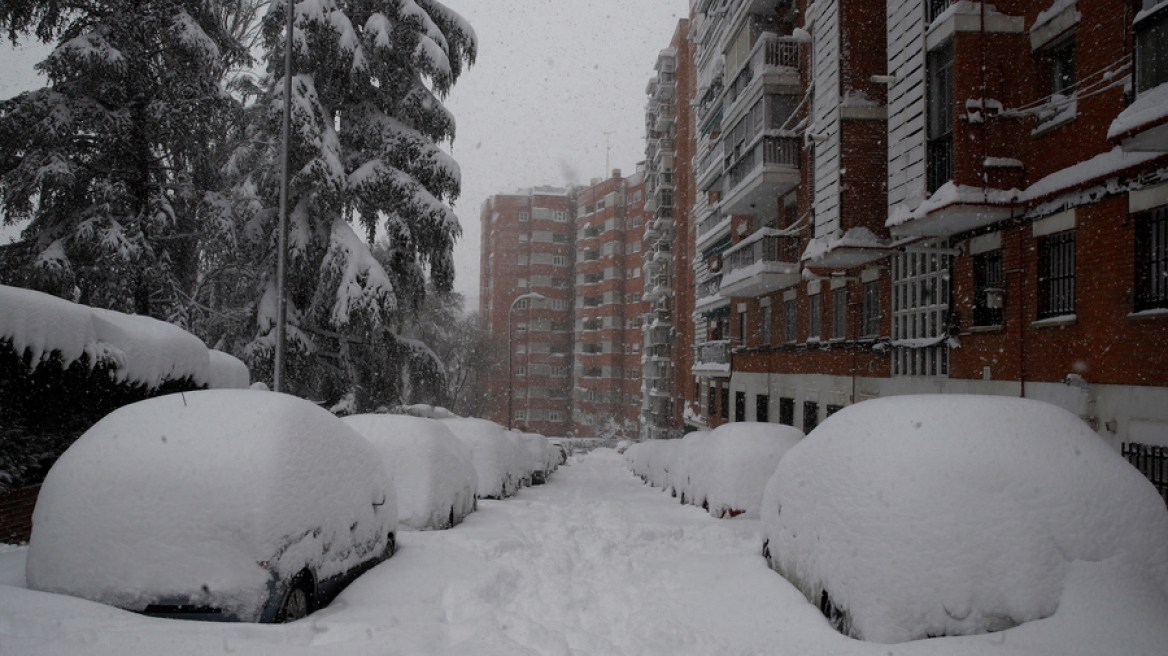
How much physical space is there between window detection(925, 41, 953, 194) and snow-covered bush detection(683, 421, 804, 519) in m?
5.26

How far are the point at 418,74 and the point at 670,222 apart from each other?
3627 centimetres

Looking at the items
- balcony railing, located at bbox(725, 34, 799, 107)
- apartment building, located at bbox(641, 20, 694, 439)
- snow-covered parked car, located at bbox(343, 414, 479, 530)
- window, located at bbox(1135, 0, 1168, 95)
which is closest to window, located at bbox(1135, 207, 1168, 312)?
window, located at bbox(1135, 0, 1168, 95)

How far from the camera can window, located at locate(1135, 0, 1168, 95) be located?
322 inches

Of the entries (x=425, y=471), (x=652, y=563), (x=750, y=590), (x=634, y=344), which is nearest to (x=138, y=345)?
(x=425, y=471)

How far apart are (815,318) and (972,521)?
59.0ft

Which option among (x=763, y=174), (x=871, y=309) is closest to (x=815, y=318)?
(x=871, y=309)

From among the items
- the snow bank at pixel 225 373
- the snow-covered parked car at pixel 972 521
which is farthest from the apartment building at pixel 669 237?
Answer: the snow-covered parked car at pixel 972 521

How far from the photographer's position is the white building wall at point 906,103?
545 inches

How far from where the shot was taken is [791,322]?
24.3 m

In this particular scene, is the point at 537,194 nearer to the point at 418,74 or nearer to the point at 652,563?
the point at 418,74

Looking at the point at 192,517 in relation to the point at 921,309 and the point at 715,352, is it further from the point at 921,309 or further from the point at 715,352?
the point at 715,352

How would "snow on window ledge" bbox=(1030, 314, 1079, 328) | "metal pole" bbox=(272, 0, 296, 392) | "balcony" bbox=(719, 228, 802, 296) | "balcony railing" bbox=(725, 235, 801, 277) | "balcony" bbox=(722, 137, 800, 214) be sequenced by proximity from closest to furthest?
"snow on window ledge" bbox=(1030, 314, 1079, 328) → "metal pole" bbox=(272, 0, 296, 392) → "balcony" bbox=(722, 137, 800, 214) → "balcony" bbox=(719, 228, 802, 296) → "balcony railing" bbox=(725, 235, 801, 277)

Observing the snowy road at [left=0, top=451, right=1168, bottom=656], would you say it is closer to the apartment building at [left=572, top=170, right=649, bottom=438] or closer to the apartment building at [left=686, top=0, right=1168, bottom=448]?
the apartment building at [left=686, top=0, right=1168, bottom=448]

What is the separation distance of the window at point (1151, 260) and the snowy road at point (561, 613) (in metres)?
5.75
